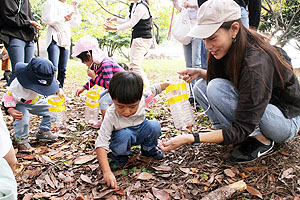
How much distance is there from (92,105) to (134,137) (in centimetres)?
119

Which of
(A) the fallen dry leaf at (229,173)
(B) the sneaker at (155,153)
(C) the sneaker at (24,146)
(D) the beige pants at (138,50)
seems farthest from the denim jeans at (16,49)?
(A) the fallen dry leaf at (229,173)

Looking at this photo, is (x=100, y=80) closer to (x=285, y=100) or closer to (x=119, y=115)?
(x=119, y=115)

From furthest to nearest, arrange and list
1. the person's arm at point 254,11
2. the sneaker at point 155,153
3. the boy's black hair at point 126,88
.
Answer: the person's arm at point 254,11, the sneaker at point 155,153, the boy's black hair at point 126,88

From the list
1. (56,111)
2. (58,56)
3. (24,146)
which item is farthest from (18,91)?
(58,56)

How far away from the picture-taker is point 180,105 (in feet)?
8.55

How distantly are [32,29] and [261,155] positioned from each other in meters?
3.41

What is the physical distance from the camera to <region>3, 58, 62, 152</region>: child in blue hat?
242cm

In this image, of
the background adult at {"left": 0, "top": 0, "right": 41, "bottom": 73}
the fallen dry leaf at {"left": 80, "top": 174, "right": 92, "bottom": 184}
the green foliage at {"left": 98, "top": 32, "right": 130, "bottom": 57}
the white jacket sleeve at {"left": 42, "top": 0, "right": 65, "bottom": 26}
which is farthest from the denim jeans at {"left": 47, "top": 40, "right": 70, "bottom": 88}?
the green foliage at {"left": 98, "top": 32, "right": 130, "bottom": 57}

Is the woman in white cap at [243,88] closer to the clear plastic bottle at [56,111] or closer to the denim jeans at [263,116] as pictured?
the denim jeans at [263,116]

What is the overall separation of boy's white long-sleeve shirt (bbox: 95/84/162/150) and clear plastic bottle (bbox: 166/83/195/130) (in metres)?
0.32

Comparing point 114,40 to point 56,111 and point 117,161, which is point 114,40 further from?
point 117,161

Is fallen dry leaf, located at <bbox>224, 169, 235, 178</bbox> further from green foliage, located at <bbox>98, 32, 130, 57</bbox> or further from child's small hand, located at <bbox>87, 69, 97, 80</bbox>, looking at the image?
green foliage, located at <bbox>98, 32, 130, 57</bbox>

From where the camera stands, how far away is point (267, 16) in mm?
5848

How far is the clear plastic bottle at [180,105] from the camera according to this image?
2.33 metres
